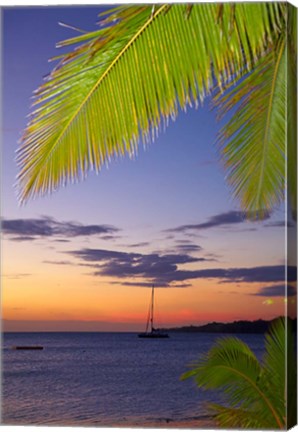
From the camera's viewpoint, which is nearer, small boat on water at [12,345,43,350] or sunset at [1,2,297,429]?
sunset at [1,2,297,429]

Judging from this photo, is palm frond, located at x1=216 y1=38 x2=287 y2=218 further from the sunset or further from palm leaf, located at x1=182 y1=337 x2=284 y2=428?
palm leaf, located at x1=182 y1=337 x2=284 y2=428

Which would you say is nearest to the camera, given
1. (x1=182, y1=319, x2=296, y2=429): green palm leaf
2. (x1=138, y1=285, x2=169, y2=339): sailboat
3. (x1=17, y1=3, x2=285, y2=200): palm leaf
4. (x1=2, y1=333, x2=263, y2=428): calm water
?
(x1=17, y1=3, x2=285, y2=200): palm leaf

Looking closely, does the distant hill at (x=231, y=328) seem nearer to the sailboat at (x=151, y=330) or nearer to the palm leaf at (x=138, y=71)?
the sailboat at (x=151, y=330)

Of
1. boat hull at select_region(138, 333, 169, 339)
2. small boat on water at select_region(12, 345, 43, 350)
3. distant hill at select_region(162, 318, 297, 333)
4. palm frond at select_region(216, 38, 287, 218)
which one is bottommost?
small boat on water at select_region(12, 345, 43, 350)

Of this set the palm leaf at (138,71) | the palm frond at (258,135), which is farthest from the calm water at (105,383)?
the palm leaf at (138,71)

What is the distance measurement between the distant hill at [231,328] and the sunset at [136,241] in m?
0.01

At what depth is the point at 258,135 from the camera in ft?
13.5

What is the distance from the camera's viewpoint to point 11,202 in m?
4.40

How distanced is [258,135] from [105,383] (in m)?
1.39

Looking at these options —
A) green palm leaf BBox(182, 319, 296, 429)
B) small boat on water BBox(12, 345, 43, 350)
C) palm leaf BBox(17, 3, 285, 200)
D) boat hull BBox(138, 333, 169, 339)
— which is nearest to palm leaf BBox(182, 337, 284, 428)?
green palm leaf BBox(182, 319, 296, 429)

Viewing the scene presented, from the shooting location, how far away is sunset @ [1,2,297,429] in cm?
428

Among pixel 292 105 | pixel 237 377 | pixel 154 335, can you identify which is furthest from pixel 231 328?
pixel 292 105

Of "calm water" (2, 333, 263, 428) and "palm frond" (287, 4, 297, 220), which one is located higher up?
"palm frond" (287, 4, 297, 220)

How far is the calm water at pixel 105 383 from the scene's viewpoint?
14.1 feet
